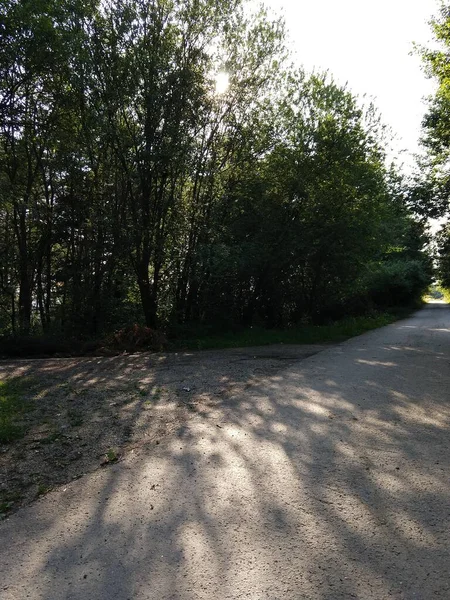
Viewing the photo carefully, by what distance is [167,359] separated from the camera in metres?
11.7

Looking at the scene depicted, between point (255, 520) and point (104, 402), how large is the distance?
14.4ft

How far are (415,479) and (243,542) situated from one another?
1.82 m

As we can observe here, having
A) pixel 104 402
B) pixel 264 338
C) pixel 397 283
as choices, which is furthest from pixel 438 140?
pixel 397 283

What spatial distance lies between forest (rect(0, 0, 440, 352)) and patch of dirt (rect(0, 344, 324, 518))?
4.32 m

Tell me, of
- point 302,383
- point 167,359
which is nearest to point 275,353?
point 167,359

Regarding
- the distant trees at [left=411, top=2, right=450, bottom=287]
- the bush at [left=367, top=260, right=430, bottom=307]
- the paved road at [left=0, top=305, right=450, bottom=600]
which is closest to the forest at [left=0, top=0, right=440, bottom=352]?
the distant trees at [left=411, top=2, right=450, bottom=287]

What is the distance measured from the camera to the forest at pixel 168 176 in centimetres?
1373

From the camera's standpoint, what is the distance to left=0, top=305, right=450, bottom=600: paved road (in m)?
2.56

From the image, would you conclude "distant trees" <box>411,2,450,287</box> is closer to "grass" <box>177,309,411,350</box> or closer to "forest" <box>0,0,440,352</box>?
"forest" <box>0,0,440,352</box>

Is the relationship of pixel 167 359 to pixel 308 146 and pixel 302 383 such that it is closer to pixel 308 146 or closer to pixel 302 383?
pixel 302 383

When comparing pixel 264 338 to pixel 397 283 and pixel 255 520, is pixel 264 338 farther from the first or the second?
pixel 397 283

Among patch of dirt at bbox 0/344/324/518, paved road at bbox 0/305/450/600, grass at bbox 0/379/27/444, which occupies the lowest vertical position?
paved road at bbox 0/305/450/600

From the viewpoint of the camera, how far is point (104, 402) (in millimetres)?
7066

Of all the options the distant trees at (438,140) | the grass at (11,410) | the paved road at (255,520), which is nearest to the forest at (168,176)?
the distant trees at (438,140)
